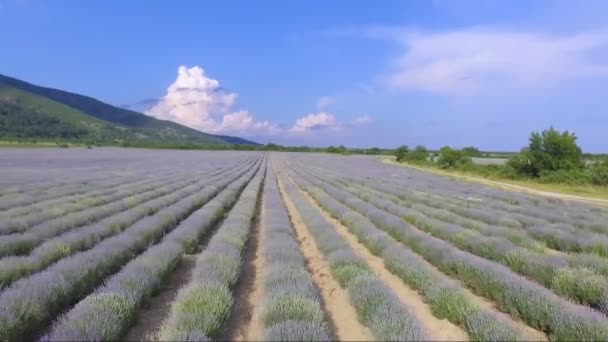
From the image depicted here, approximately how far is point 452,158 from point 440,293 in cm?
5238

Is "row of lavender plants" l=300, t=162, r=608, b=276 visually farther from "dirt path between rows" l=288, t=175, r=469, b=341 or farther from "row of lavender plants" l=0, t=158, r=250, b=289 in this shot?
"row of lavender plants" l=0, t=158, r=250, b=289

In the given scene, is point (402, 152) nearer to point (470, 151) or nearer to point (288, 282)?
point (470, 151)

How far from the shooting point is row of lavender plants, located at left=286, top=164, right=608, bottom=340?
4246 millimetres

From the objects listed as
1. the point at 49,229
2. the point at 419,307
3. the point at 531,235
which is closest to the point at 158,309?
the point at 419,307

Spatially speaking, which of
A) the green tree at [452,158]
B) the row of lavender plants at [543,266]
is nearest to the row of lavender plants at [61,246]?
the row of lavender plants at [543,266]

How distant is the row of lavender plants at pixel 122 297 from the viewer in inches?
150

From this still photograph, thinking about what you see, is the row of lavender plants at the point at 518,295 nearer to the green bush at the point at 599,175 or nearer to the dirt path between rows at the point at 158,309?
the dirt path between rows at the point at 158,309

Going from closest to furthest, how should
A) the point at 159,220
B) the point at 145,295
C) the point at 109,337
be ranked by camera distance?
the point at 109,337, the point at 145,295, the point at 159,220

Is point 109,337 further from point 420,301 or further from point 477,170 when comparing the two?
point 477,170

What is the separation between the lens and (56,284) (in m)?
5.00

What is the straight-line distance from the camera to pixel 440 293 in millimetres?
5449

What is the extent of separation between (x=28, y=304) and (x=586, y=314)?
5.35m

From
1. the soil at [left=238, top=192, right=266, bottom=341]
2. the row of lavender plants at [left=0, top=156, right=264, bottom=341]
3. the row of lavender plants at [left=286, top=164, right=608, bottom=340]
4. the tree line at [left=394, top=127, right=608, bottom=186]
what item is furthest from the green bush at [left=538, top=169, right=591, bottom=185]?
the row of lavender plants at [left=0, top=156, right=264, bottom=341]

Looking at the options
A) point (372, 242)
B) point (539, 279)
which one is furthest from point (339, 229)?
point (539, 279)
